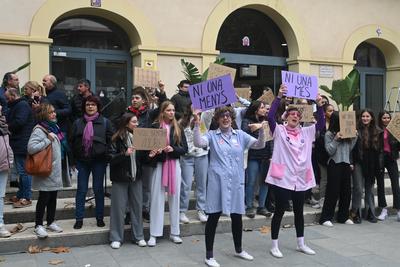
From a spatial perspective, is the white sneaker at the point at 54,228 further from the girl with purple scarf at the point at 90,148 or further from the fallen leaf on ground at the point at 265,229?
the fallen leaf on ground at the point at 265,229

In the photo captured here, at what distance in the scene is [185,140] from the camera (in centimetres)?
639

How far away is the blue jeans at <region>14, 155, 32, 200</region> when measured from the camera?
6.72 metres

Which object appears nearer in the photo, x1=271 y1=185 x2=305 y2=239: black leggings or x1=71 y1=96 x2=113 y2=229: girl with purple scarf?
x1=271 y1=185 x2=305 y2=239: black leggings

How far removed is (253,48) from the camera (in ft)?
40.6

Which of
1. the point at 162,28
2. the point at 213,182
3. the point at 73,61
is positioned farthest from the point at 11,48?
the point at 213,182

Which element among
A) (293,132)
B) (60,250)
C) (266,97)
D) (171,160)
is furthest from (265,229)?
(60,250)

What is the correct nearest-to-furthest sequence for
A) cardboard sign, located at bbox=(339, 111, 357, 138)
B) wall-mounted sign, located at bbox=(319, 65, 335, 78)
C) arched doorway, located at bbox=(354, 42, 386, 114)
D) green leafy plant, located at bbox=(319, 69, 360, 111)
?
cardboard sign, located at bbox=(339, 111, 357, 138)
green leafy plant, located at bbox=(319, 69, 360, 111)
wall-mounted sign, located at bbox=(319, 65, 335, 78)
arched doorway, located at bbox=(354, 42, 386, 114)

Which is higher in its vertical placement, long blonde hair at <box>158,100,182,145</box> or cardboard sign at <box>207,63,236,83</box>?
cardboard sign at <box>207,63,236,83</box>

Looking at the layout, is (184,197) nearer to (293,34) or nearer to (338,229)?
(338,229)

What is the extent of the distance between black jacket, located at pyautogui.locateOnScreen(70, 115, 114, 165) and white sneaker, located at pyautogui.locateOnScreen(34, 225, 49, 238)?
1006mm

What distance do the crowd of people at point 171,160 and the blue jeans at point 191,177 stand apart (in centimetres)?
2

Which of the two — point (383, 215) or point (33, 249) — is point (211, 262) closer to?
point (33, 249)

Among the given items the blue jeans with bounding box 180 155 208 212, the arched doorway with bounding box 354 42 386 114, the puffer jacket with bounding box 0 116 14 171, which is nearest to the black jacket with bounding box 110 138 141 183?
the blue jeans with bounding box 180 155 208 212

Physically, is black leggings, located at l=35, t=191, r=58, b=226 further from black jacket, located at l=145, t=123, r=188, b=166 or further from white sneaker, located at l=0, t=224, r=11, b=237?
black jacket, located at l=145, t=123, r=188, b=166
